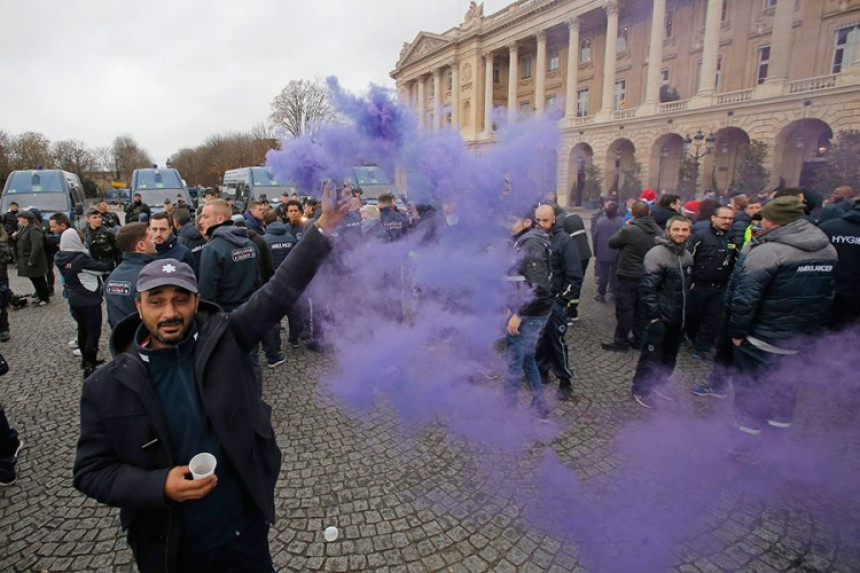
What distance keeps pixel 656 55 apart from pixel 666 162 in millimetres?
7193

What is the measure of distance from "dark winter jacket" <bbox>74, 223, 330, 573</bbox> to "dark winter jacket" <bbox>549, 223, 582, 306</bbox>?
12.6 ft

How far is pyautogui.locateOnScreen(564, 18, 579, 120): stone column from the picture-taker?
33469 millimetres

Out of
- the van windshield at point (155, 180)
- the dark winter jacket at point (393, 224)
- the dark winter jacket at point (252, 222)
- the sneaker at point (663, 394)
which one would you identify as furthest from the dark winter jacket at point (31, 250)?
the sneaker at point (663, 394)

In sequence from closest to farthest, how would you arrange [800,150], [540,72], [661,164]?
[800,150] → [661,164] → [540,72]

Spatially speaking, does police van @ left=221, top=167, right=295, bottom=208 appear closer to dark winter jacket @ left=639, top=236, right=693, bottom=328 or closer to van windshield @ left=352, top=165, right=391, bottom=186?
van windshield @ left=352, top=165, right=391, bottom=186

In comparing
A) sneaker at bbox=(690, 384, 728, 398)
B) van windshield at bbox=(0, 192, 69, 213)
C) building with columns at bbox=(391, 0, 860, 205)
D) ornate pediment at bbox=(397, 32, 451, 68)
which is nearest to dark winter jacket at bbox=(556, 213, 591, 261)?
sneaker at bbox=(690, 384, 728, 398)

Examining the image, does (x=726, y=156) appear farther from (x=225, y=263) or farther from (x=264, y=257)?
(x=225, y=263)

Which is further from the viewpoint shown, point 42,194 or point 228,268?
point 42,194

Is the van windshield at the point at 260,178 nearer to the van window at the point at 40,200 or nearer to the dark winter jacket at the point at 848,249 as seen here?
the van window at the point at 40,200

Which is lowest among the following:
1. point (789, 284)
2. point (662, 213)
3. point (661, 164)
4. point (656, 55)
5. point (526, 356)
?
point (526, 356)

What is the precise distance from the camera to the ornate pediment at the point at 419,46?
627 inches

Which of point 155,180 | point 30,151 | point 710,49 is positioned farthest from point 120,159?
point 710,49

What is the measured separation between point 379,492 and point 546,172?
3649mm

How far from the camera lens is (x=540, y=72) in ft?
115
